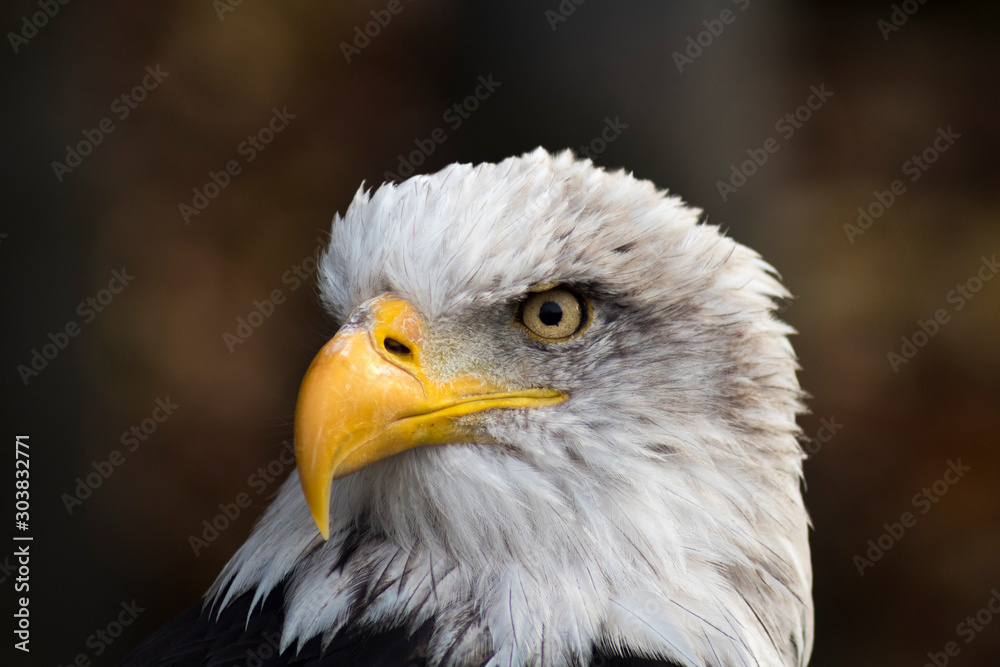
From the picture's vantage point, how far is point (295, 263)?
3787 millimetres

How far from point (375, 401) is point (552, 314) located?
357 mm

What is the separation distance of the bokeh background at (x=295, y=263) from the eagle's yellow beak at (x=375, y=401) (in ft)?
6.65

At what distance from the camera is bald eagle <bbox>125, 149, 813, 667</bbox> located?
1.36 metres

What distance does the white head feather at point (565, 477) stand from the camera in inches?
54.6

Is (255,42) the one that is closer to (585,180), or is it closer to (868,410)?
(585,180)

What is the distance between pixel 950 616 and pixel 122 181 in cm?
413
